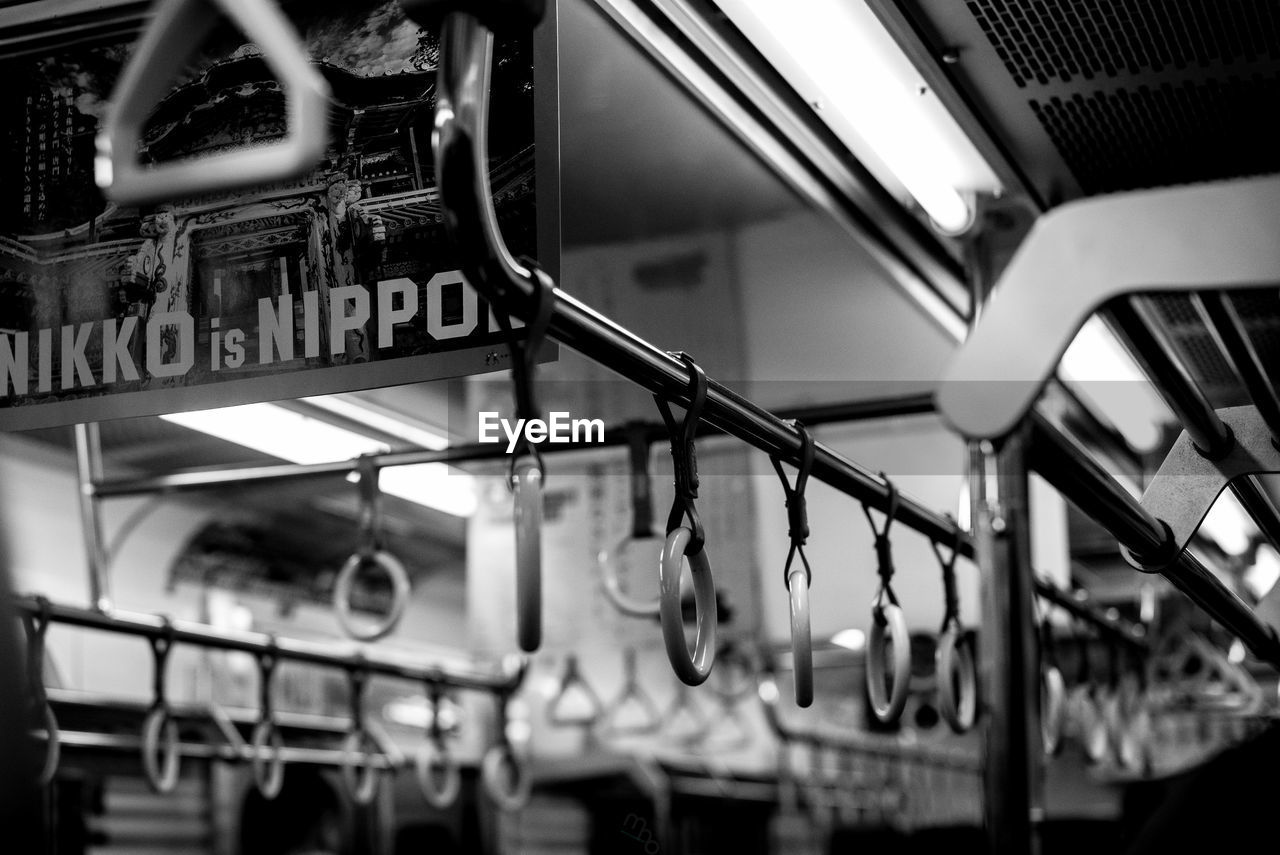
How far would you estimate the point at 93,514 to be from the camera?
272 cm

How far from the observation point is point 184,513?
498 centimetres

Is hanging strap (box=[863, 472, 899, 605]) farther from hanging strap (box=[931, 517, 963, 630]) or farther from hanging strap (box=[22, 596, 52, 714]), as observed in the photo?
hanging strap (box=[22, 596, 52, 714])

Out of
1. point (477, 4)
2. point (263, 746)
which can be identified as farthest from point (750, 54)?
point (263, 746)

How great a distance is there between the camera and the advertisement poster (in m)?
1.22

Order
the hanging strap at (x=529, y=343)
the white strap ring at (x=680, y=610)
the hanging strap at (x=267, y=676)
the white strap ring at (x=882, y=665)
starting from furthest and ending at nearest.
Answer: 1. the hanging strap at (x=267, y=676)
2. the white strap ring at (x=882, y=665)
3. the white strap ring at (x=680, y=610)
4. the hanging strap at (x=529, y=343)

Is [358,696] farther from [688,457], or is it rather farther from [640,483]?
[688,457]

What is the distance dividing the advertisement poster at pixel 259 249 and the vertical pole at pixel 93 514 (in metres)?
1.32

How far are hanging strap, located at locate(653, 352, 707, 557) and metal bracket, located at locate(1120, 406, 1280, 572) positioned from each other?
375 millimetres

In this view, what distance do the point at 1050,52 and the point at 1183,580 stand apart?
1.83 feet

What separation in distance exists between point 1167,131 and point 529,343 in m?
0.99

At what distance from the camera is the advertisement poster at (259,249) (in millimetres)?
1216

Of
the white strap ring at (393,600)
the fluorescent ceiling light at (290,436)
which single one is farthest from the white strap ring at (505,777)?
the white strap ring at (393,600)

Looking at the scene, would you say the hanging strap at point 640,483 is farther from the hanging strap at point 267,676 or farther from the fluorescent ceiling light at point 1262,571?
the fluorescent ceiling light at point 1262,571

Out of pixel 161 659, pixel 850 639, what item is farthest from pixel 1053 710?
pixel 161 659
